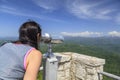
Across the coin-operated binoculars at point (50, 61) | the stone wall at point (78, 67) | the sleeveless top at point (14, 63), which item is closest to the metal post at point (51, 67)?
the coin-operated binoculars at point (50, 61)

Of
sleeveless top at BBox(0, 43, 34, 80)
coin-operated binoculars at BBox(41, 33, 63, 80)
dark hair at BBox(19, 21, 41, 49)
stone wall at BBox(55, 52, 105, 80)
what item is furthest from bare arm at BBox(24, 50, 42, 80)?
stone wall at BBox(55, 52, 105, 80)

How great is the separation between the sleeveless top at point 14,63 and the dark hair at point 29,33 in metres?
0.10

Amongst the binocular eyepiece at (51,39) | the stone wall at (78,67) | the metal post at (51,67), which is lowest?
the stone wall at (78,67)

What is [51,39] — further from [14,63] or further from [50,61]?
[14,63]

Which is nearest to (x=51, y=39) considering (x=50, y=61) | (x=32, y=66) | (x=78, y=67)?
(x=50, y=61)

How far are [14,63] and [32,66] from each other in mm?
137

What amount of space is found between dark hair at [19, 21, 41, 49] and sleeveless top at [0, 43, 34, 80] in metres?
0.10

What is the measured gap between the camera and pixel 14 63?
1.27 metres

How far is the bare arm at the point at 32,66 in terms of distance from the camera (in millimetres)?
1207

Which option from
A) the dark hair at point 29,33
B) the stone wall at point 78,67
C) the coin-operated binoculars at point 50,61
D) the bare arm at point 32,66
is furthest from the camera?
the stone wall at point 78,67

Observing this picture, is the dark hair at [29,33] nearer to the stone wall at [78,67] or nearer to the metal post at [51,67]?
the metal post at [51,67]

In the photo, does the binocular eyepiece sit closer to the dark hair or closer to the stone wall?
the dark hair

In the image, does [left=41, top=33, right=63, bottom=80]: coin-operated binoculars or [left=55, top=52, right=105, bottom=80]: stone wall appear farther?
[left=55, top=52, right=105, bottom=80]: stone wall

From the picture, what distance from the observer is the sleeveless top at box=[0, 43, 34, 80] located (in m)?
1.27
